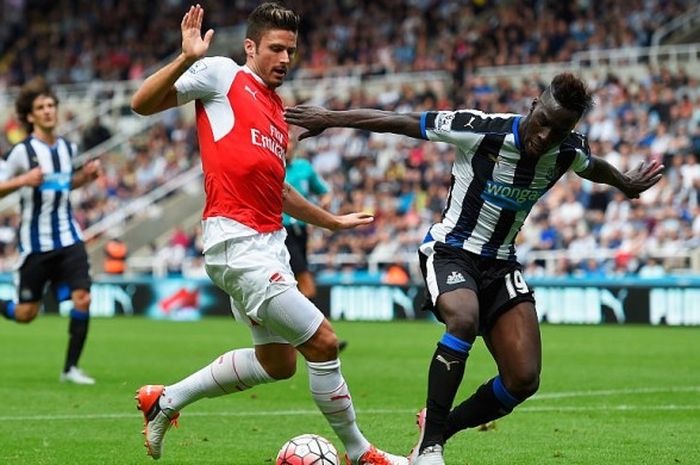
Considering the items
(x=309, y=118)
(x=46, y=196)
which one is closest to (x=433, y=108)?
(x=46, y=196)

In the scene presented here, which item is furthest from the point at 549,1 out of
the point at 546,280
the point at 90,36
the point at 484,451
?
the point at 484,451

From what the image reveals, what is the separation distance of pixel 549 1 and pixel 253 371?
25002 millimetres

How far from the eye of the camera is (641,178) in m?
8.41

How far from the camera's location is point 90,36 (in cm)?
4219

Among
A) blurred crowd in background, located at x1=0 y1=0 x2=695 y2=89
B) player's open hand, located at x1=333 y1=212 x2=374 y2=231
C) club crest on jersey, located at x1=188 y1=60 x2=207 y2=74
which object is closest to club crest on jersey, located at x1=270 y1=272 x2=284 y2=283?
player's open hand, located at x1=333 y1=212 x2=374 y2=231

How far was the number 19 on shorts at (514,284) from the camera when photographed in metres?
7.69

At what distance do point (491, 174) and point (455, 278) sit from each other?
2.08ft

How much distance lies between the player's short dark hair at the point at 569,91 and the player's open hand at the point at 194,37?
74.5 inches

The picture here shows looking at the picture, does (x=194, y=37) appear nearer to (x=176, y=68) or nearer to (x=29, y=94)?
(x=176, y=68)

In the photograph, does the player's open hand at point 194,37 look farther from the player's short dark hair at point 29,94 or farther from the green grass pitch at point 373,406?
the player's short dark hair at point 29,94

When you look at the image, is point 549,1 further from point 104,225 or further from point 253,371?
point 253,371

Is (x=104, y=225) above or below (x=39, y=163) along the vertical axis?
below

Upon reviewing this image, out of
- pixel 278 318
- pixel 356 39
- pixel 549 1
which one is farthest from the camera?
pixel 356 39

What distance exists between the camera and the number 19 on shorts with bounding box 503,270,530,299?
7.69 meters
